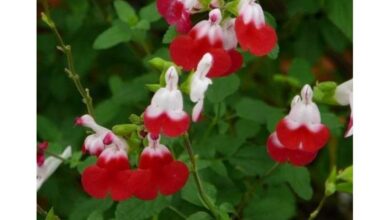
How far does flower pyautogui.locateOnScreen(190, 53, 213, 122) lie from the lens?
107 centimetres

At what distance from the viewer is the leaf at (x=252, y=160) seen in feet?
4.88

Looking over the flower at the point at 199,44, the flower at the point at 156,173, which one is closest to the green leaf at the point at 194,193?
the flower at the point at 156,173

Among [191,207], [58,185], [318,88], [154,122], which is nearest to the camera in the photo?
[154,122]

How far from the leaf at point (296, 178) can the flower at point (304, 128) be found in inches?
11.1

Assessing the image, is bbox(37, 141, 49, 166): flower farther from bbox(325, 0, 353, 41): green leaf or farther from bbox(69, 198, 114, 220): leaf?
bbox(325, 0, 353, 41): green leaf

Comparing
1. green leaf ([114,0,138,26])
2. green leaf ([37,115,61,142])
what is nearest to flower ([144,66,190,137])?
green leaf ([114,0,138,26])

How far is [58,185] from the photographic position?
1693 mm

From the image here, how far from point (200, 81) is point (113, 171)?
0.18 meters

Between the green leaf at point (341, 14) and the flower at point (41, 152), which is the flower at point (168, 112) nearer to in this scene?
the flower at point (41, 152)

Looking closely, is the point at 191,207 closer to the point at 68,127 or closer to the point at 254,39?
the point at 254,39

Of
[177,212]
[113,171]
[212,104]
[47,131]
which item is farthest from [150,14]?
[113,171]

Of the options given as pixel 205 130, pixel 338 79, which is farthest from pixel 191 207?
pixel 338 79

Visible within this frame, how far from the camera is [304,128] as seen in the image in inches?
46.0

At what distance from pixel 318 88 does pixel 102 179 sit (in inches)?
12.2
